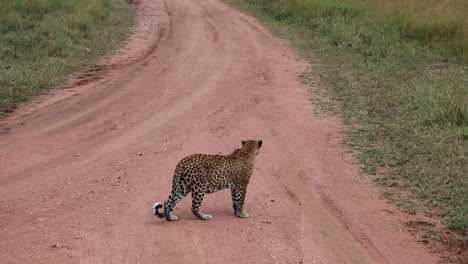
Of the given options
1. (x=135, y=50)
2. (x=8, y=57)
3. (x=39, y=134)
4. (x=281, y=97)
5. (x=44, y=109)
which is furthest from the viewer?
(x=135, y=50)

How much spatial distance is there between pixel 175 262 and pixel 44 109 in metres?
7.02

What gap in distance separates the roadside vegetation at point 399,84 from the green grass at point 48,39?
5303 millimetres

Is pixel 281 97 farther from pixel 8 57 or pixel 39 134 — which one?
pixel 8 57

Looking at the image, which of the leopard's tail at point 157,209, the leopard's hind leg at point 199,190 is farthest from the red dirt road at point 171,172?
the leopard's hind leg at point 199,190

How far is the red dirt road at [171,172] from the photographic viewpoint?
7.02 m

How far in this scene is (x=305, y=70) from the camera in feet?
54.4

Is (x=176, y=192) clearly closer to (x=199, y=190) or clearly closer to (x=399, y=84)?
(x=199, y=190)

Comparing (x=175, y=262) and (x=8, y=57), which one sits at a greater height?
(x=175, y=262)

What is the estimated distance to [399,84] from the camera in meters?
14.8

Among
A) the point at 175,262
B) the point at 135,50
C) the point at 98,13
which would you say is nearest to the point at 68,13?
the point at 98,13

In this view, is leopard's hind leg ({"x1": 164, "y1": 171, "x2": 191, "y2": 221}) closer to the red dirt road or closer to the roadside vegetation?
the red dirt road

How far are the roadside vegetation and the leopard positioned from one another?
2051 mm

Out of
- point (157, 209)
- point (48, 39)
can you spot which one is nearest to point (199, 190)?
point (157, 209)

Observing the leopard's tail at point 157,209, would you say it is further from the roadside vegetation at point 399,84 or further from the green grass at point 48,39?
the green grass at point 48,39
